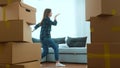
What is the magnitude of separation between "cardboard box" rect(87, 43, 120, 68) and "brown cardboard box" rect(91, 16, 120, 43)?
0.19 feet

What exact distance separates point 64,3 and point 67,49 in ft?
5.73

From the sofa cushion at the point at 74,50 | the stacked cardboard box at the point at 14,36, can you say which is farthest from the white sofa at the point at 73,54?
the stacked cardboard box at the point at 14,36

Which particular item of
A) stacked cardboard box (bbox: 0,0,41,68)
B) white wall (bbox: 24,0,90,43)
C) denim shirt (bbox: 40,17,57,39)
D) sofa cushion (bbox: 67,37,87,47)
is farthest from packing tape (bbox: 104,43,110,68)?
white wall (bbox: 24,0,90,43)

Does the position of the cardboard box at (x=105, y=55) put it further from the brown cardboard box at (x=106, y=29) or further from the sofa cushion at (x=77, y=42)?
the sofa cushion at (x=77, y=42)

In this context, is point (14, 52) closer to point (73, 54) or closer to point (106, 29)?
point (106, 29)

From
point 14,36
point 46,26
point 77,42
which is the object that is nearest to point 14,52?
point 14,36

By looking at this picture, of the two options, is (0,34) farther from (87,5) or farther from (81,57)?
(81,57)

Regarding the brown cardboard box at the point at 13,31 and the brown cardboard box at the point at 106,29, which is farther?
the brown cardboard box at the point at 13,31

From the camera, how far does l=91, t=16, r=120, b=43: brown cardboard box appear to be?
1.91 metres

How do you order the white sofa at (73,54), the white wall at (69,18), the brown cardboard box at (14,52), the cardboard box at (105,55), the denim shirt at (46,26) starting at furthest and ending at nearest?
the white wall at (69,18), the white sofa at (73,54), the denim shirt at (46,26), the brown cardboard box at (14,52), the cardboard box at (105,55)

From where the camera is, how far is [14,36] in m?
2.10

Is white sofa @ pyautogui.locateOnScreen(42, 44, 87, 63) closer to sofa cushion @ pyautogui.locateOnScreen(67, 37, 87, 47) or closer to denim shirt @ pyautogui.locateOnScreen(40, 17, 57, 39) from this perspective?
sofa cushion @ pyautogui.locateOnScreen(67, 37, 87, 47)

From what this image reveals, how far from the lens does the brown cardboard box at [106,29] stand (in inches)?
75.1

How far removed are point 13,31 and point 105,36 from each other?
867mm
